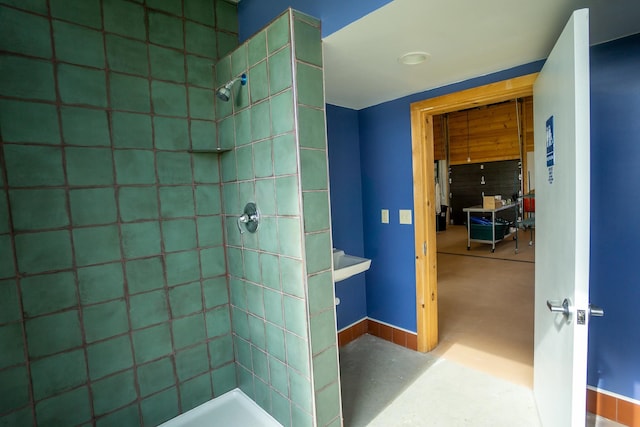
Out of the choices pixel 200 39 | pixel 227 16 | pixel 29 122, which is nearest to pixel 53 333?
pixel 29 122

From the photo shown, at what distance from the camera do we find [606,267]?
163 cm

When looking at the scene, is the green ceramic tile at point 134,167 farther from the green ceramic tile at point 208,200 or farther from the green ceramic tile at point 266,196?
the green ceramic tile at point 266,196

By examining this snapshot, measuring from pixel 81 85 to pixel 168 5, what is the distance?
0.64 m

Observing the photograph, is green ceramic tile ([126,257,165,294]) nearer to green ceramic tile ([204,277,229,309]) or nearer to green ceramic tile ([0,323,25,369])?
green ceramic tile ([204,277,229,309])

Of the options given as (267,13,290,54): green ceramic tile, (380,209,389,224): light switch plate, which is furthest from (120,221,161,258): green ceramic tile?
(380,209,389,224): light switch plate

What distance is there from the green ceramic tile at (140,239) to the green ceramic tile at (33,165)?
35 centimetres

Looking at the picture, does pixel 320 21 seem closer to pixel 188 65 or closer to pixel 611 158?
pixel 188 65

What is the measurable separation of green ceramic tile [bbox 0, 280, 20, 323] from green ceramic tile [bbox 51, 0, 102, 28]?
116 centimetres

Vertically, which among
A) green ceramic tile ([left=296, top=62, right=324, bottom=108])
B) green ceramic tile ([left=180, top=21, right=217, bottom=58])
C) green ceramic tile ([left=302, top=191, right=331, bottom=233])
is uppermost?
green ceramic tile ([left=180, top=21, right=217, bottom=58])

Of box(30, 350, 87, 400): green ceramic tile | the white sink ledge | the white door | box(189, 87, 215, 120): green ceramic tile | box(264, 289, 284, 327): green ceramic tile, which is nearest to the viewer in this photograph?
the white door

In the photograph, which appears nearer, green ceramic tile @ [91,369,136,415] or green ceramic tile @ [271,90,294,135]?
green ceramic tile @ [271,90,294,135]

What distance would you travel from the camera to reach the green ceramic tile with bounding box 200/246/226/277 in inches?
71.5

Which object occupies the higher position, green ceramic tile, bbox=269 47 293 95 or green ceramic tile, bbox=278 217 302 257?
green ceramic tile, bbox=269 47 293 95

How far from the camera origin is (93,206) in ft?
4.79
